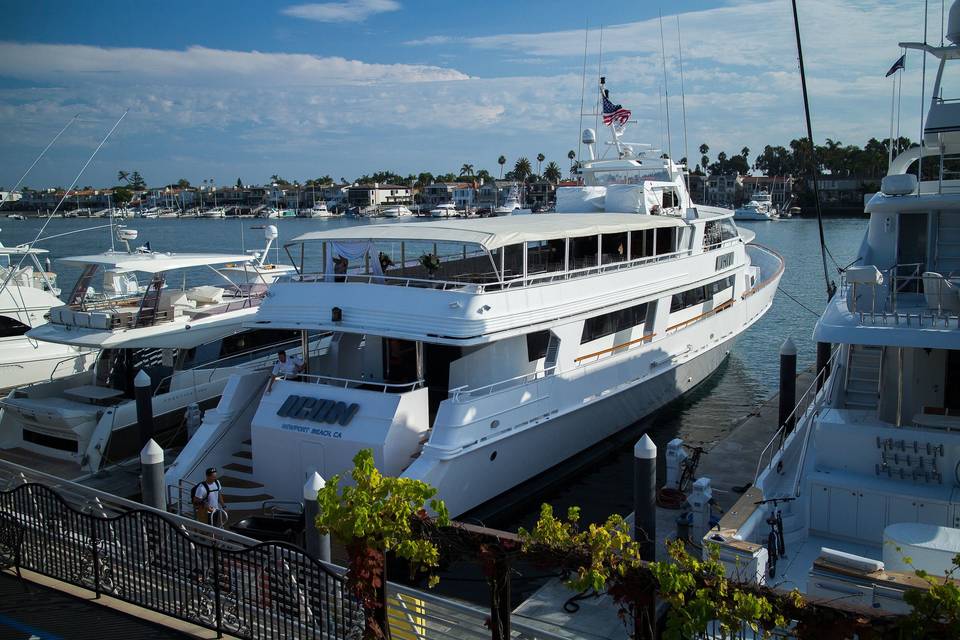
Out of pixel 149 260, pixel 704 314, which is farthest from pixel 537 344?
pixel 149 260

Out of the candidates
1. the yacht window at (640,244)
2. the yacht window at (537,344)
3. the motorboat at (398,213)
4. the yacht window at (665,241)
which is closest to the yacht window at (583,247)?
the yacht window at (640,244)

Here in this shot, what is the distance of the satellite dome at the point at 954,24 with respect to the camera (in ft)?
41.2

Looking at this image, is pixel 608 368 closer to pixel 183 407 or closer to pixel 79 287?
pixel 183 407

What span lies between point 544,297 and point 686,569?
9054 mm

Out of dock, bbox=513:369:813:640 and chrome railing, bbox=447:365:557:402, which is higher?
chrome railing, bbox=447:365:557:402

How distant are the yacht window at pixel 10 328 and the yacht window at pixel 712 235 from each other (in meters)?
19.5

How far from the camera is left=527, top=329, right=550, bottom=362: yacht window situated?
14477 mm

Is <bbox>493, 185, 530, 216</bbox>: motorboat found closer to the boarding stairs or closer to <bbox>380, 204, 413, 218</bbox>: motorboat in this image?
the boarding stairs

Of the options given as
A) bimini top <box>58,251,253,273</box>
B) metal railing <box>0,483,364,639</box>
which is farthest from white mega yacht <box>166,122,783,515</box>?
bimini top <box>58,251,253,273</box>

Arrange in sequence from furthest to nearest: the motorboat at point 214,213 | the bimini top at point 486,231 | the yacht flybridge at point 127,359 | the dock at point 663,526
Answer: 1. the motorboat at point 214,213
2. the yacht flybridge at point 127,359
3. the bimini top at point 486,231
4. the dock at point 663,526

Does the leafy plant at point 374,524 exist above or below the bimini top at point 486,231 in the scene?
below

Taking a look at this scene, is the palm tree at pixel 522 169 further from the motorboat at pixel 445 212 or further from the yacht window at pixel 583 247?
the yacht window at pixel 583 247

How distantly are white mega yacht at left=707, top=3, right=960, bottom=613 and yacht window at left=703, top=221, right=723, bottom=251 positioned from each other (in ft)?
30.6

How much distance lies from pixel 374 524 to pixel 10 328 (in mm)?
21439
